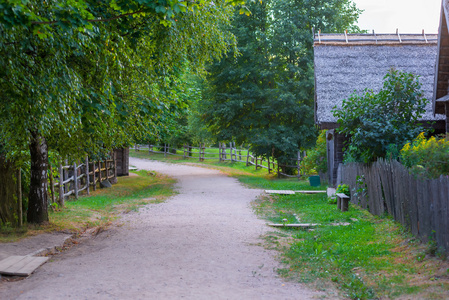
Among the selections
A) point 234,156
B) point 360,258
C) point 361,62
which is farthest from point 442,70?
point 234,156

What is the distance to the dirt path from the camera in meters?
5.52

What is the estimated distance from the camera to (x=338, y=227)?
9.79m

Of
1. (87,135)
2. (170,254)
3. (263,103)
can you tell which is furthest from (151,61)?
(263,103)

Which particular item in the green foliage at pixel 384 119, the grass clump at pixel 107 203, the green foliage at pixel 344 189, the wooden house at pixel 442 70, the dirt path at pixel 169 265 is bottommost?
the grass clump at pixel 107 203

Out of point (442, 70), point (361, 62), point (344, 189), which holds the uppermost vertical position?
point (361, 62)

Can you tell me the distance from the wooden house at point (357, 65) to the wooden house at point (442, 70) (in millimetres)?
2676

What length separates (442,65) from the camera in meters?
11.6

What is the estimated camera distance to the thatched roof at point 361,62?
15.7m

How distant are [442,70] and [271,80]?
15.1 metres

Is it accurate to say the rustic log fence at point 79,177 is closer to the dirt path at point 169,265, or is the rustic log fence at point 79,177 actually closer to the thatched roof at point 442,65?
the dirt path at point 169,265

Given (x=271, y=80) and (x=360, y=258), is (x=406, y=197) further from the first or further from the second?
(x=271, y=80)

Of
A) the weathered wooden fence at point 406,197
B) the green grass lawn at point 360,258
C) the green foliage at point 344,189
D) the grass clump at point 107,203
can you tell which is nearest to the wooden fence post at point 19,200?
the grass clump at point 107,203

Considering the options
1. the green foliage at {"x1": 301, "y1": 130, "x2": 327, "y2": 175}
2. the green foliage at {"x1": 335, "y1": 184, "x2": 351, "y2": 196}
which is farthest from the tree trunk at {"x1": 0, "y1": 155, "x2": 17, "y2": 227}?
the green foliage at {"x1": 301, "y1": 130, "x2": 327, "y2": 175}

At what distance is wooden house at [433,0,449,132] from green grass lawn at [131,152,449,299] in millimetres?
3565
